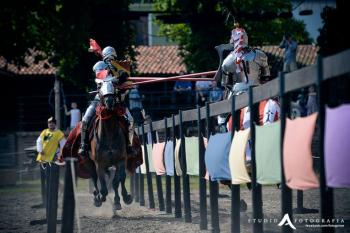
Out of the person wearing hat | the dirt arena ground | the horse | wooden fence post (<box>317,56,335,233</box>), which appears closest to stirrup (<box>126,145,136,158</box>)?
the horse

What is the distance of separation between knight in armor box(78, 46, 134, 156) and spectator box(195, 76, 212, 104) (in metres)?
15.1

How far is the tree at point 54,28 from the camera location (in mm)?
26172

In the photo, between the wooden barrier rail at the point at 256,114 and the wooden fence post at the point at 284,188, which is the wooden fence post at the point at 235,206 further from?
the wooden fence post at the point at 284,188

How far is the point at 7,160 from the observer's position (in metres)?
41.8

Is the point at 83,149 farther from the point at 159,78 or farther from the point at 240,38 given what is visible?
the point at 240,38

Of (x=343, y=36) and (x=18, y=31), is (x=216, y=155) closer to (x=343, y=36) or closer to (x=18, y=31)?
(x=18, y=31)

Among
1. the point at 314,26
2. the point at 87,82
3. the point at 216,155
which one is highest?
the point at 314,26

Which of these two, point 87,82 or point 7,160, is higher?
point 87,82

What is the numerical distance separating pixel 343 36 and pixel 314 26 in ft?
140

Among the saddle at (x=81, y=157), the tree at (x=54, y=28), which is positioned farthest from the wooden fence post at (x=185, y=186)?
the tree at (x=54, y=28)

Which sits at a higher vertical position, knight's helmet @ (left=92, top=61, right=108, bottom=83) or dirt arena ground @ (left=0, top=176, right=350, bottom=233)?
knight's helmet @ (left=92, top=61, right=108, bottom=83)

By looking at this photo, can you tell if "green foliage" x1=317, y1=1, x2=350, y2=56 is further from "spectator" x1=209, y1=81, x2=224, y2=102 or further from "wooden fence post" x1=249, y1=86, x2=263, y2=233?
"wooden fence post" x1=249, y1=86, x2=263, y2=233

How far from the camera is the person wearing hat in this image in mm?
25797

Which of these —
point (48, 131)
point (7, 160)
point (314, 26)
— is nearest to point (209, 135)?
point (48, 131)
